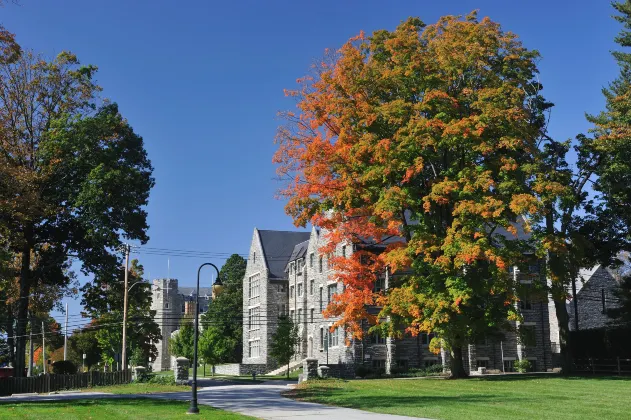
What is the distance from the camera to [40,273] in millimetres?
43062

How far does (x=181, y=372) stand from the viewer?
39844mm

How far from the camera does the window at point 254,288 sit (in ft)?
224

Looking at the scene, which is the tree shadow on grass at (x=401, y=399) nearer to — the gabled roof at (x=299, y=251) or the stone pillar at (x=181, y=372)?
the stone pillar at (x=181, y=372)

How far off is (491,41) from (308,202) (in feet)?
41.8

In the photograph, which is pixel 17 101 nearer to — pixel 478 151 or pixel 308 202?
pixel 308 202

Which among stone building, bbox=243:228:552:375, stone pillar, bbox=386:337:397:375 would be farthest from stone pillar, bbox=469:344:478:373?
Result: stone pillar, bbox=386:337:397:375

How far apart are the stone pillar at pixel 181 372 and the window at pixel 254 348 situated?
84.2 feet

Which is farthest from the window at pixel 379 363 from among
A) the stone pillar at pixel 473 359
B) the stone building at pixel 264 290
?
the stone building at pixel 264 290

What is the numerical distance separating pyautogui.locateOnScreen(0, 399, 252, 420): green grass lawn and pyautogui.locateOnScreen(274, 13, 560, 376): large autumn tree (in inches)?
529

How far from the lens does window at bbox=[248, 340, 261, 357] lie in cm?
6602

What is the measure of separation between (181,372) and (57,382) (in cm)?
737

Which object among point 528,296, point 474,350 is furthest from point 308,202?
point 474,350

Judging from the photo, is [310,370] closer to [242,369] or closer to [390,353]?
[390,353]

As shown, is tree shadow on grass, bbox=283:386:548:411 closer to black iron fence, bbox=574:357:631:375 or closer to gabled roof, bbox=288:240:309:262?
black iron fence, bbox=574:357:631:375
